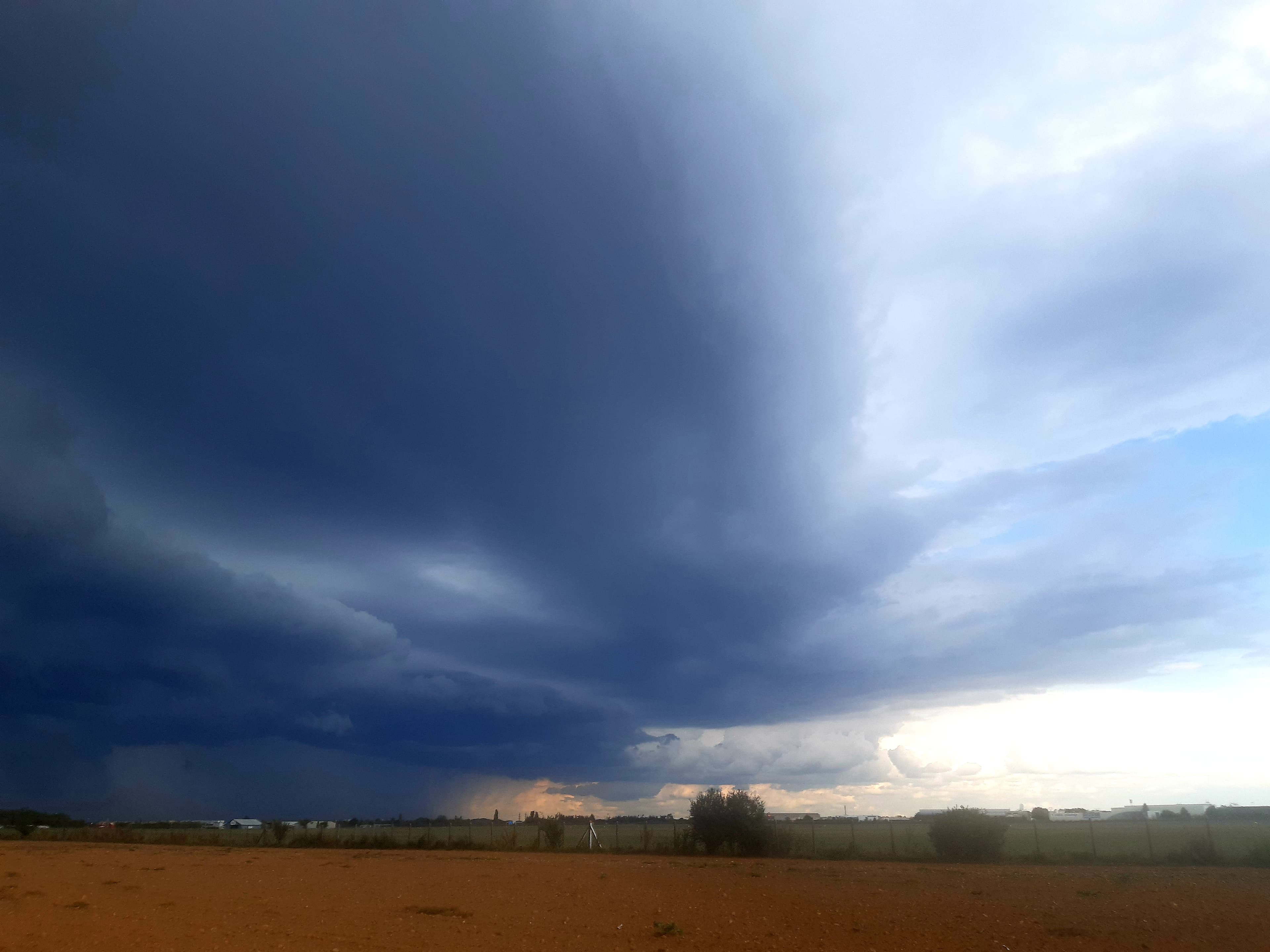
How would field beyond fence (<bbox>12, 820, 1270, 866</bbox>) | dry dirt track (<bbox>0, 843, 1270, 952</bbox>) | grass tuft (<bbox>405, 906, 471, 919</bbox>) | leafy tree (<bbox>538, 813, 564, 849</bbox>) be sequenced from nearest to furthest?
dry dirt track (<bbox>0, 843, 1270, 952</bbox>)
grass tuft (<bbox>405, 906, 471, 919</bbox>)
field beyond fence (<bbox>12, 820, 1270, 866</bbox>)
leafy tree (<bbox>538, 813, 564, 849</bbox>)

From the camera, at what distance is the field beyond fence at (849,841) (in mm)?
39000

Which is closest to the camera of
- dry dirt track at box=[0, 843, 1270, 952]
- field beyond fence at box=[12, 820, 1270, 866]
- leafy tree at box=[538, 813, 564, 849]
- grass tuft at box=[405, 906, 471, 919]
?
dry dirt track at box=[0, 843, 1270, 952]

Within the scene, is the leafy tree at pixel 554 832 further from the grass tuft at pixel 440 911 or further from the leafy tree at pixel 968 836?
the grass tuft at pixel 440 911

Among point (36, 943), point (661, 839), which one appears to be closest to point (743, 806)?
point (661, 839)

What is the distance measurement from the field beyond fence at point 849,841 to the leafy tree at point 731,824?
0.97m

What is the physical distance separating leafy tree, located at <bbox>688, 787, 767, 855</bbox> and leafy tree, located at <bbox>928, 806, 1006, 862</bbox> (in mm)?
Result: 10660

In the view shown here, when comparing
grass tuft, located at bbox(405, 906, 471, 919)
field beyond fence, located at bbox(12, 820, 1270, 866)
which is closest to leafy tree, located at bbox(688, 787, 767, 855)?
field beyond fence, located at bbox(12, 820, 1270, 866)

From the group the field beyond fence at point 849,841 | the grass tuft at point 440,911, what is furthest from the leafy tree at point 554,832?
the grass tuft at point 440,911

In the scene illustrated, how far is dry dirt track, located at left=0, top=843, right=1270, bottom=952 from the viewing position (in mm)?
16266

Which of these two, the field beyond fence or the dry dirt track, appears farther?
the field beyond fence

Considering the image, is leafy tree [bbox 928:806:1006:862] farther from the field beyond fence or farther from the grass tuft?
the grass tuft

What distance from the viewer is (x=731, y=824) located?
160 feet

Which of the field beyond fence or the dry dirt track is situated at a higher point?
the field beyond fence

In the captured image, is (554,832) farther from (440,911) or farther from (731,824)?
(440,911)
